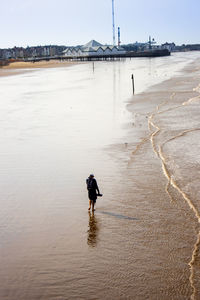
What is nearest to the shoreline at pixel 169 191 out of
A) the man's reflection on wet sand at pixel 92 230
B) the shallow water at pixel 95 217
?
the shallow water at pixel 95 217

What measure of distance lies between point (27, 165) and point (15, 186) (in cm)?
238

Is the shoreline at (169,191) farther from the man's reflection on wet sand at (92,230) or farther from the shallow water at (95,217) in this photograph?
the man's reflection on wet sand at (92,230)

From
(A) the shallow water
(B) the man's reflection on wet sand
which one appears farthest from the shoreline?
(B) the man's reflection on wet sand

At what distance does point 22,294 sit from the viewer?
7082mm

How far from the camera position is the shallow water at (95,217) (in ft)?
24.3

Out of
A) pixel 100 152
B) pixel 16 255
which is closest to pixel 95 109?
pixel 100 152

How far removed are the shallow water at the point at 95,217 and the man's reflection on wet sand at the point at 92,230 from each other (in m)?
0.03

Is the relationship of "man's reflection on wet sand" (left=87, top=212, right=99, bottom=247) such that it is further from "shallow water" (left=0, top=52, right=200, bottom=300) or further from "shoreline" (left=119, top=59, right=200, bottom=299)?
"shoreline" (left=119, top=59, right=200, bottom=299)

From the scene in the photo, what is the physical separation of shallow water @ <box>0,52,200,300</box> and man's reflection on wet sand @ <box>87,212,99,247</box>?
0.03 meters

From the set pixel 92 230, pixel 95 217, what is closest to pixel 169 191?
pixel 95 217

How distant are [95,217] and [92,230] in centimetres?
77

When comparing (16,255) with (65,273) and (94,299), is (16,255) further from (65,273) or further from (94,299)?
(94,299)

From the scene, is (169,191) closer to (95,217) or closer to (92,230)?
(95,217)

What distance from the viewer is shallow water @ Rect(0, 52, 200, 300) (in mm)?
7410
